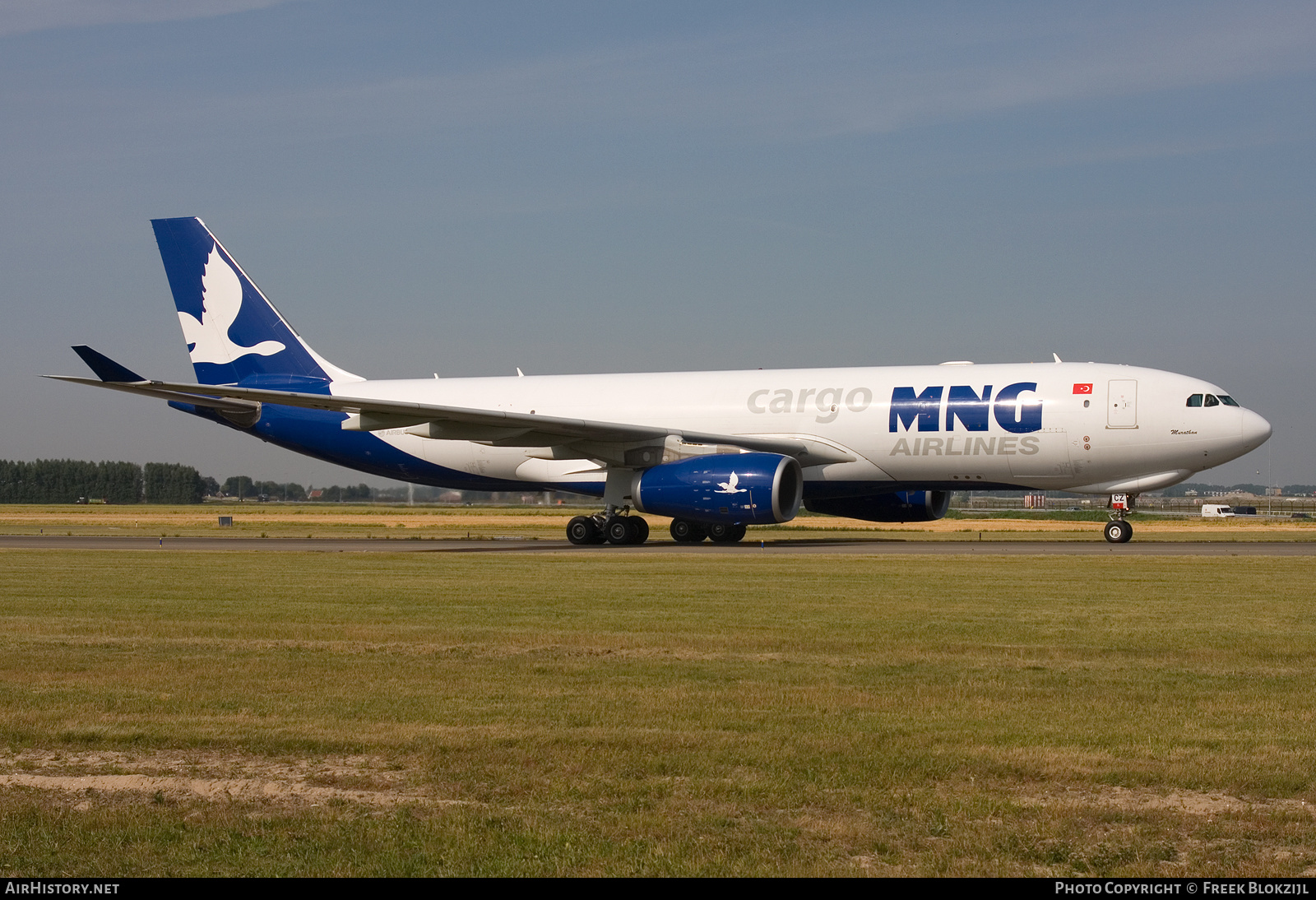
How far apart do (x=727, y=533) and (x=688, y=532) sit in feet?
3.17

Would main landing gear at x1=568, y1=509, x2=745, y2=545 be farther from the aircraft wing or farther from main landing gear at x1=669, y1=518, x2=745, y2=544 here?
the aircraft wing

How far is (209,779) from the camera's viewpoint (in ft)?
20.6

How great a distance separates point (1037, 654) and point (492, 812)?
6.08 m

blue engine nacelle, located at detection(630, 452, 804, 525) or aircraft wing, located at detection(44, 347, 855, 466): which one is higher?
aircraft wing, located at detection(44, 347, 855, 466)

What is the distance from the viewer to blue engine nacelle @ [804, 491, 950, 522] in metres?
31.6

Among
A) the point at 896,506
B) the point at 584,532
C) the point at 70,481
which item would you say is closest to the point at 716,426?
the point at 584,532

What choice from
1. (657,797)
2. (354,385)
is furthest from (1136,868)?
(354,385)

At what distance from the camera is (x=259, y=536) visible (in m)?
36.2

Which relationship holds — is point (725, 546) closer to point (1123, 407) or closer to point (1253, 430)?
point (1123, 407)

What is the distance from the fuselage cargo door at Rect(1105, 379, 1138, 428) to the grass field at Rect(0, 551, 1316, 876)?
12909 millimetres

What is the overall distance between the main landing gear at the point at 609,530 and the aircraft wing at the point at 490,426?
1405 millimetres

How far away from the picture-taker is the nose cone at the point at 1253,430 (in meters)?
26.5

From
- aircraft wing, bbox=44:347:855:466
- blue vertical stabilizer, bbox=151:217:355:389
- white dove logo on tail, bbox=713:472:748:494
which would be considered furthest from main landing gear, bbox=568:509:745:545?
blue vertical stabilizer, bbox=151:217:355:389

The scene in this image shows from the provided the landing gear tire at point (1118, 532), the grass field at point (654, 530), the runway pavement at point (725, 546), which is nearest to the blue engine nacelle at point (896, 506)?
the runway pavement at point (725, 546)
